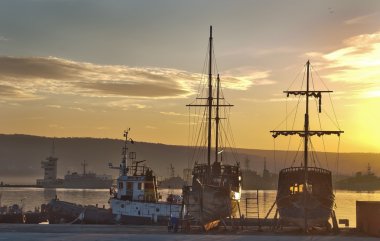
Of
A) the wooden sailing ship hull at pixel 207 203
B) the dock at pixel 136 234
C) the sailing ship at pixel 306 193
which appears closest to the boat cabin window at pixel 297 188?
the sailing ship at pixel 306 193

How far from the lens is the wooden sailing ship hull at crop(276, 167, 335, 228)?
1631 inches

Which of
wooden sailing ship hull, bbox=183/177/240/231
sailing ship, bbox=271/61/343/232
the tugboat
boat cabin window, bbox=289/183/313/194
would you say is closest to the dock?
sailing ship, bbox=271/61/343/232

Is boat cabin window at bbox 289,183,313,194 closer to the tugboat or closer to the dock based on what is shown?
the dock

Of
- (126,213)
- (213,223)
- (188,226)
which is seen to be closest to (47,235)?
(188,226)

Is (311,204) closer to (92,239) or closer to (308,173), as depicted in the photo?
(308,173)

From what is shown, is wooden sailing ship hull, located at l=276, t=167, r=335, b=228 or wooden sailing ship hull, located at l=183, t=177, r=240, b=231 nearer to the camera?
wooden sailing ship hull, located at l=276, t=167, r=335, b=228

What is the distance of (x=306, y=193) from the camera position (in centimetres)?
4256

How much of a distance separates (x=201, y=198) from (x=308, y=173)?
29.3 ft

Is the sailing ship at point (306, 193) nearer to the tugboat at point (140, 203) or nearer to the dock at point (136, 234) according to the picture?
the dock at point (136, 234)

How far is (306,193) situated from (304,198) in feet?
1.45

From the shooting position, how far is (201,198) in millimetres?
48031

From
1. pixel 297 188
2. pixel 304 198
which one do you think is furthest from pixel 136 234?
pixel 297 188

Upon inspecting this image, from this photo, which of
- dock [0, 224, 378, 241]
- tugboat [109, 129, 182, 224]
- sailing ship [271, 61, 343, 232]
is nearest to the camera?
dock [0, 224, 378, 241]

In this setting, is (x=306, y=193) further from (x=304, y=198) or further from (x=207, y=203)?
(x=207, y=203)
